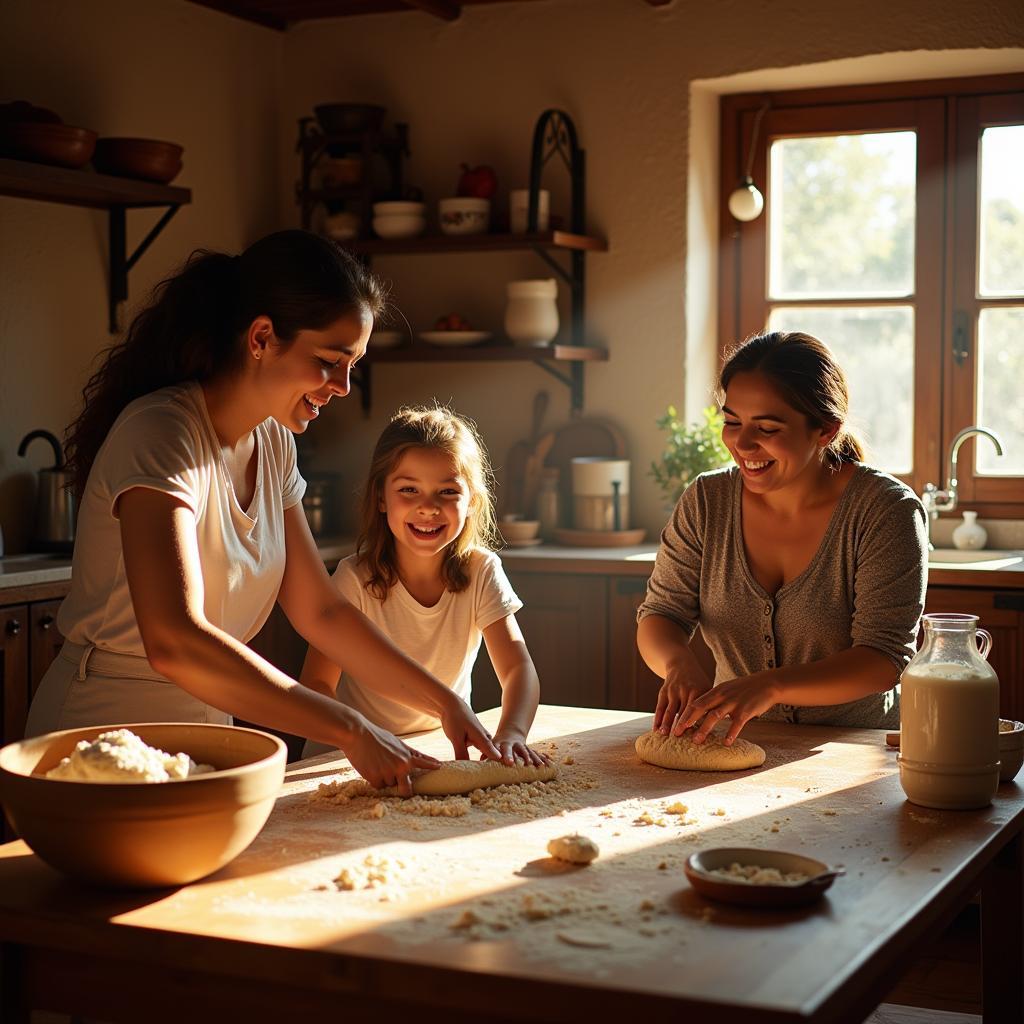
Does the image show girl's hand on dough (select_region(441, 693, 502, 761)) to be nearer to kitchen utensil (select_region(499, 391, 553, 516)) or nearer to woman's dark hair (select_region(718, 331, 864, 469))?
woman's dark hair (select_region(718, 331, 864, 469))

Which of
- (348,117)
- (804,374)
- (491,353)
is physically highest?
(348,117)

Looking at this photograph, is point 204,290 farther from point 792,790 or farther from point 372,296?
point 792,790

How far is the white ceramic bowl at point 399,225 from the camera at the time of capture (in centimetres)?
437

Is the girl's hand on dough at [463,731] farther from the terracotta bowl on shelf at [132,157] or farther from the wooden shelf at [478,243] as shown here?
the wooden shelf at [478,243]

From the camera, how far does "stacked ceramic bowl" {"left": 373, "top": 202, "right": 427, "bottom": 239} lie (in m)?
4.36

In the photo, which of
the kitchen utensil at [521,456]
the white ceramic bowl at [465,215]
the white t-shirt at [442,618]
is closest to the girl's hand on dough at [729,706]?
the white t-shirt at [442,618]

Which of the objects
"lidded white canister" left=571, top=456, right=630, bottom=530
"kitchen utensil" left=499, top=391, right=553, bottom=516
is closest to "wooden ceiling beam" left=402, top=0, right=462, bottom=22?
"kitchen utensil" left=499, top=391, right=553, bottom=516

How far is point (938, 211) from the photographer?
13.8 feet

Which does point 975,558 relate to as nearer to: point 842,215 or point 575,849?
point 842,215

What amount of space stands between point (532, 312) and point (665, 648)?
2096 millimetres

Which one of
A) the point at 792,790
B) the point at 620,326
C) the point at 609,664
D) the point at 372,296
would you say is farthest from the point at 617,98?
the point at 792,790

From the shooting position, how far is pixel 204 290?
6.30 feet

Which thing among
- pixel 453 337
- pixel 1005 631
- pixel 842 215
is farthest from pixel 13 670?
pixel 842 215

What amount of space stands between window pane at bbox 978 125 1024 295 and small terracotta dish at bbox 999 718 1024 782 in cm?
265
